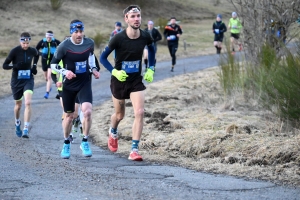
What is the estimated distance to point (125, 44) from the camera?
9766 millimetres

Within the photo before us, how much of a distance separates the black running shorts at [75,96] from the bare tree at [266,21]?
19.7ft

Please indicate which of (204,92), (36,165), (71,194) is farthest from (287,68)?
(204,92)

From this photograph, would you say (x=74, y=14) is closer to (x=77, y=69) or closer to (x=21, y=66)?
(x=21, y=66)

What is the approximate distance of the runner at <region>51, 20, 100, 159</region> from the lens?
1008 cm

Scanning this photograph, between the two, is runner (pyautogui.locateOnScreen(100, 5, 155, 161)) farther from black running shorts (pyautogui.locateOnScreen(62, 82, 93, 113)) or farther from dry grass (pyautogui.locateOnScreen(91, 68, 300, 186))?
dry grass (pyautogui.locateOnScreen(91, 68, 300, 186))

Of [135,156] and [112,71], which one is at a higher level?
[112,71]

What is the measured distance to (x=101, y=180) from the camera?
8.10m

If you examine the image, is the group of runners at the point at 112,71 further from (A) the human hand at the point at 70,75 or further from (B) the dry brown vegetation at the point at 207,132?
(B) the dry brown vegetation at the point at 207,132

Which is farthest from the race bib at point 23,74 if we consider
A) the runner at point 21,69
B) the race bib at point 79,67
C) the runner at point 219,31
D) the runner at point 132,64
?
the runner at point 219,31

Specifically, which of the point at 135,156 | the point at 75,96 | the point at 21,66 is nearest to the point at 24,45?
the point at 21,66

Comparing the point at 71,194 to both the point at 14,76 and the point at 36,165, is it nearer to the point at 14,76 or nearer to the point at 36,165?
the point at 36,165

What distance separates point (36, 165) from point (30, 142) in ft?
8.98

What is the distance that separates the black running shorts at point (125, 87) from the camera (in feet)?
32.6

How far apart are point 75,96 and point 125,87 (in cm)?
85
